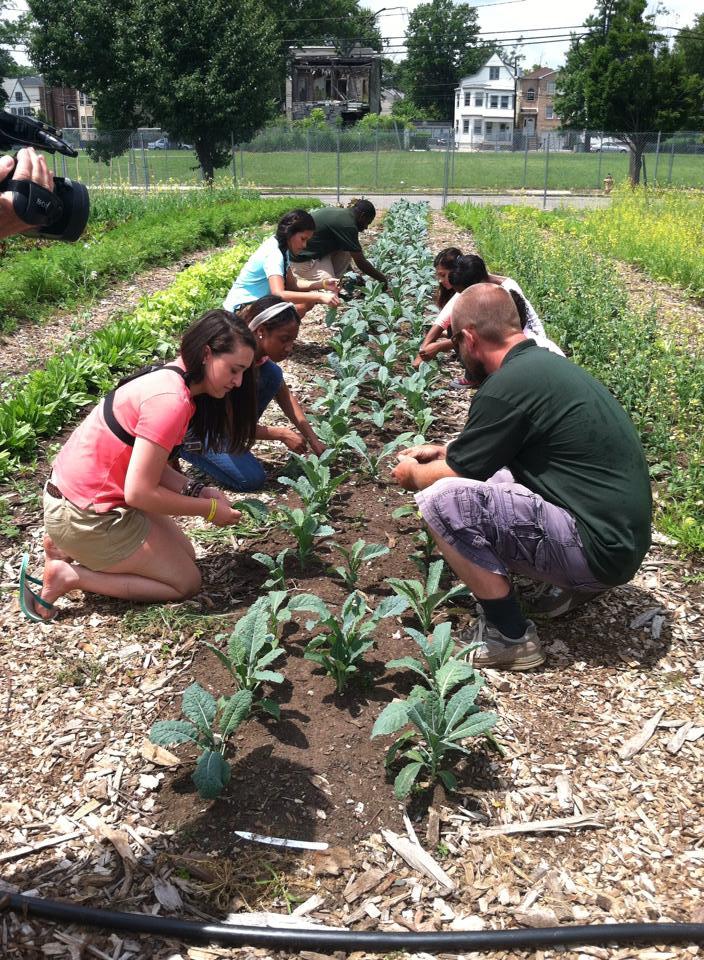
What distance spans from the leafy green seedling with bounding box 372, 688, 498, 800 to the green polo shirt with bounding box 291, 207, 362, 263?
6.40 m

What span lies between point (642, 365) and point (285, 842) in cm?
422

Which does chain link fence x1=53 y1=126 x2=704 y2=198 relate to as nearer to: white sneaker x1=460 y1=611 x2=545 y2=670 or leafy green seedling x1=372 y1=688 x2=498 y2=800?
white sneaker x1=460 y1=611 x2=545 y2=670

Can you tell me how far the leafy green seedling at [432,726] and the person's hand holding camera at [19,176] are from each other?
1795 millimetres

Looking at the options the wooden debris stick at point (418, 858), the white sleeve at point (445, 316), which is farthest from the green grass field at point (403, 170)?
the wooden debris stick at point (418, 858)

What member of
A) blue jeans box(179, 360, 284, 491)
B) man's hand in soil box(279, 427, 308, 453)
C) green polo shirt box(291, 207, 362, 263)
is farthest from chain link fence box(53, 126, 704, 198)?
man's hand in soil box(279, 427, 308, 453)

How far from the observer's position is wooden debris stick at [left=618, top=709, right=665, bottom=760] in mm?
2951

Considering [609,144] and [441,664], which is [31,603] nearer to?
[441,664]

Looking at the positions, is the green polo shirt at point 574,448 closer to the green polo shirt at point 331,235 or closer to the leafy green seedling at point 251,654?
A: the leafy green seedling at point 251,654

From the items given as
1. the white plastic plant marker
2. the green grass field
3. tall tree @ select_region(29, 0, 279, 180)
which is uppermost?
tall tree @ select_region(29, 0, 279, 180)

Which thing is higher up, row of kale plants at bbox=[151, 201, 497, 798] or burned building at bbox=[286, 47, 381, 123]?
burned building at bbox=[286, 47, 381, 123]

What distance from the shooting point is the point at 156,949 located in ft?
7.27

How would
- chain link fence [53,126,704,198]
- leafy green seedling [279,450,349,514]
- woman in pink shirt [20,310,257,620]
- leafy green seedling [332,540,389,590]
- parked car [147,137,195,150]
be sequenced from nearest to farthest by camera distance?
1. woman in pink shirt [20,310,257,620]
2. leafy green seedling [332,540,389,590]
3. leafy green seedling [279,450,349,514]
4. chain link fence [53,126,704,198]
5. parked car [147,137,195,150]

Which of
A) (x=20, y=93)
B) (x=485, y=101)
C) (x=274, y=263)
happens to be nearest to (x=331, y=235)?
(x=274, y=263)

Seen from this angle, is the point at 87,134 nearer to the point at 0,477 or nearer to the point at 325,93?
the point at 0,477
